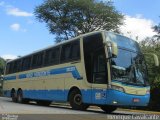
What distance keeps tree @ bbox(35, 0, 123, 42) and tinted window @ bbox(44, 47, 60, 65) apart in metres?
30.5

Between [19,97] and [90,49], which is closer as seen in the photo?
[90,49]

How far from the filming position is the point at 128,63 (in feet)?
62.1

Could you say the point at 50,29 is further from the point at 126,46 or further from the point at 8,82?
the point at 126,46

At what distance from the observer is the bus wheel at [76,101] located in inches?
813

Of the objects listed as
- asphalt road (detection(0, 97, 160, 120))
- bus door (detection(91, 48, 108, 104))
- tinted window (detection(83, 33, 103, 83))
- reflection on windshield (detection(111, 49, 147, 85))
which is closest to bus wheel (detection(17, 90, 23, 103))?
asphalt road (detection(0, 97, 160, 120))

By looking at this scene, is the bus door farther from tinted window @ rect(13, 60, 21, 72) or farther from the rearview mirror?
tinted window @ rect(13, 60, 21, 72)

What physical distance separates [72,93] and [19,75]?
389 inches

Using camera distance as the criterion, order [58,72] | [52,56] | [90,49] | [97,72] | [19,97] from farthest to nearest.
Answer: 1. [19,97]
2. [52,56]
3. [58,72]
4. [90,49]
5. [97,72]

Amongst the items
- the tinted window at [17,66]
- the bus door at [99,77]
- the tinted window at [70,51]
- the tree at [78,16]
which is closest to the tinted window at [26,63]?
the tinted window at [17,66]

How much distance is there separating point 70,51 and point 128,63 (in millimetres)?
3997

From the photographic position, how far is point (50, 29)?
57188 mm

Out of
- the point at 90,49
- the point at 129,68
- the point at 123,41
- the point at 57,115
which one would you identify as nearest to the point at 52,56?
the point at 90,49

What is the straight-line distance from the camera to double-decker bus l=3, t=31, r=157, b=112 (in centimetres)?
1844

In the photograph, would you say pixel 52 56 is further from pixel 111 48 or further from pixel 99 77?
pixel 111 48
